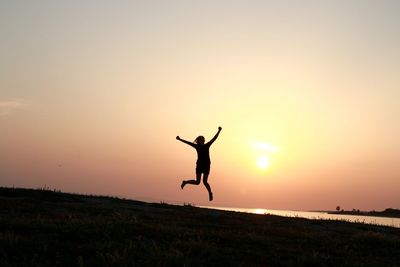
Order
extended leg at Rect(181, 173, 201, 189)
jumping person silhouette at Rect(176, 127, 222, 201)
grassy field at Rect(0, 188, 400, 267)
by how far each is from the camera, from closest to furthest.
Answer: grassy field at Rect(0, 188, 400, 267) → jumping person silhouette at Rect(176, 127, 222, 201) → extended leg at Rect(181, 173, 201, 189)

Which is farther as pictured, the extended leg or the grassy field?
the extended leg

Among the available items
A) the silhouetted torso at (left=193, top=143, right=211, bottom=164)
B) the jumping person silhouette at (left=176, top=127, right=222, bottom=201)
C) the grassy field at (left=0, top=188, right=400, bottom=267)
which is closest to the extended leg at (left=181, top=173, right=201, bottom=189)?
the jumping person silhouette at (left=176, top=127, right=222, bottom=201)

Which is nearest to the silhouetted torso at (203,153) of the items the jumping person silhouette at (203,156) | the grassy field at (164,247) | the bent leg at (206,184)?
the jumping person silhouette at (203,156)

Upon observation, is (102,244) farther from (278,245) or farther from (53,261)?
(278,245)

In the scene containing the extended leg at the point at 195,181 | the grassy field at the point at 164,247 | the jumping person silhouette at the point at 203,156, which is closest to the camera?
the grassy field at the point at 164,247

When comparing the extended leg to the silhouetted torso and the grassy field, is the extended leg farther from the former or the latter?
the grassy field

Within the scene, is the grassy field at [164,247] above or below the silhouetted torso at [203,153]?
below

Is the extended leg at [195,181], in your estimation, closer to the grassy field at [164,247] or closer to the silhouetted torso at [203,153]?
the silhouetted torso at [203,153]

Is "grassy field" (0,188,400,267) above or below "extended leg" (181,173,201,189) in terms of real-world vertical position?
below

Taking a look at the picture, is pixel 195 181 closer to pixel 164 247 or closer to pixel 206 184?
pixel 206 184

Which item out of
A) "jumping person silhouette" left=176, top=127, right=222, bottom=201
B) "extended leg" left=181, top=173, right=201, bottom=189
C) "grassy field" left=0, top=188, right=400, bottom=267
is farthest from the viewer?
"extended leg" left=181, top=173, right=201, bottom=189

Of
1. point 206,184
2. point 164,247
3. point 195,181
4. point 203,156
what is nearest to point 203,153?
point 203,156

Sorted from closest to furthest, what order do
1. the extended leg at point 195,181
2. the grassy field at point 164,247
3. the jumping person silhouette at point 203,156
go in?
the grassy field at point 164,247 → the jumping person silhouette at point 203,156 → the extended leg at point 195,181

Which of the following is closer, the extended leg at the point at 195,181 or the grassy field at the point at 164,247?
the grassy field at the point at 164,247
